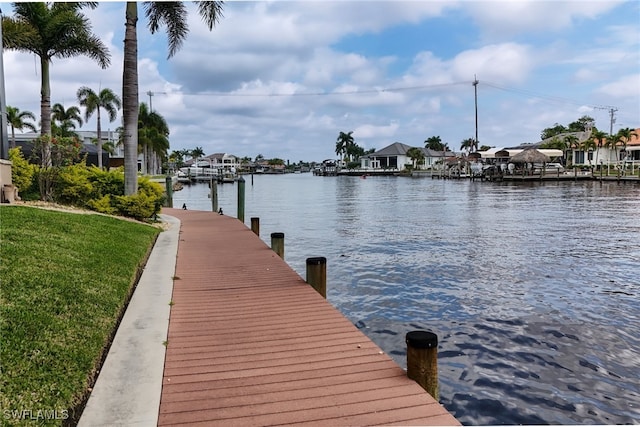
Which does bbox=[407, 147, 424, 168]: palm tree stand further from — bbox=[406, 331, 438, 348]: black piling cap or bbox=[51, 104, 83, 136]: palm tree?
bbox=[406, 331, 438, 348]: black piling cap

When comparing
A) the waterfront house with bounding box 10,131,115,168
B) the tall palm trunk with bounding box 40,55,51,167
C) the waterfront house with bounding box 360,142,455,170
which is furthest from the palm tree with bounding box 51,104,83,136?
the waterfront house with bounding box 360,142,455,170

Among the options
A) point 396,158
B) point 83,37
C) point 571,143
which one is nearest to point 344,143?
point 396,158

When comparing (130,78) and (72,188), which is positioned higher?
(130,78)

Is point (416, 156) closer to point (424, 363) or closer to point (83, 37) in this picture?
point (83, 37)

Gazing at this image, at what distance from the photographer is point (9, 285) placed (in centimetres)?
600

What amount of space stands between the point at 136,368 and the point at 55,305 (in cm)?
147

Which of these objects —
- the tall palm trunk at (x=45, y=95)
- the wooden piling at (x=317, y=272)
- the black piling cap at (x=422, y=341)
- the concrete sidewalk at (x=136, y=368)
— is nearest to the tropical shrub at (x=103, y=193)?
the concrete sidewalk at (x=136, y=368)

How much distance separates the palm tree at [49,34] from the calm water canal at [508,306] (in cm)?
1466

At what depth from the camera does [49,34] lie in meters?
25.3

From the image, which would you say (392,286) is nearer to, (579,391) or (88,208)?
(579,391)

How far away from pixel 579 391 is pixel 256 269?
6165mm

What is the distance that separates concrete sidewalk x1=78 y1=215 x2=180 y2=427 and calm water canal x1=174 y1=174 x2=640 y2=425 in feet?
10.9

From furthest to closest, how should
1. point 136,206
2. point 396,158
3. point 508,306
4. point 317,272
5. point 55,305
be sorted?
point 396,158, point 136,206, point 508,306, point 317,272, point 55,305

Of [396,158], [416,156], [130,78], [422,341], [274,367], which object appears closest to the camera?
[422,341]
